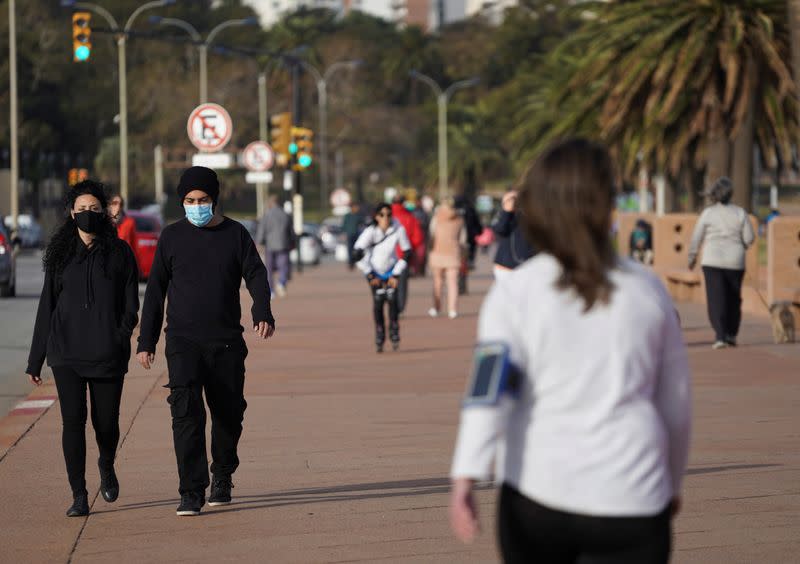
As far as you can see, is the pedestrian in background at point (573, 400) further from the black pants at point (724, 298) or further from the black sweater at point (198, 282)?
the black pants at point (724, 298)

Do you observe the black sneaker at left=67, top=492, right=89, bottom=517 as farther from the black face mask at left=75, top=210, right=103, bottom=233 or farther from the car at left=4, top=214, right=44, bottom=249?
the car at left=4, top=214, right=44, bottom=249

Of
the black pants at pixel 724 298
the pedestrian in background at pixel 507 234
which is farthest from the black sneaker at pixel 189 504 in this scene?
Answer: the black pants at pixel 724 298

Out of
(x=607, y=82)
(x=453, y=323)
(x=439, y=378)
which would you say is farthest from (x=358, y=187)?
(x=439, y=378)

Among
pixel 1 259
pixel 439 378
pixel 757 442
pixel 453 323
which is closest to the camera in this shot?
pixel 757 442

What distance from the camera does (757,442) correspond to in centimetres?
1037

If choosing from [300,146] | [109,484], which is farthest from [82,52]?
[109,484]

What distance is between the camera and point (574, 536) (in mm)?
3812

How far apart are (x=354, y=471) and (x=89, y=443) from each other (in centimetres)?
215

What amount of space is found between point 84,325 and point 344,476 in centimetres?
186

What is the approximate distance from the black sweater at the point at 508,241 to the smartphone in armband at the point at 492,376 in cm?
1142

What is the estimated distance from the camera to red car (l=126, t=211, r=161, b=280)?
33.0 m

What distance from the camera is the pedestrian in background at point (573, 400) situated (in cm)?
381

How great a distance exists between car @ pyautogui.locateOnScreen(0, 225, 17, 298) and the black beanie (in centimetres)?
2102

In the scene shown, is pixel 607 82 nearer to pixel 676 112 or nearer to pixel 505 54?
pixel 676 112
